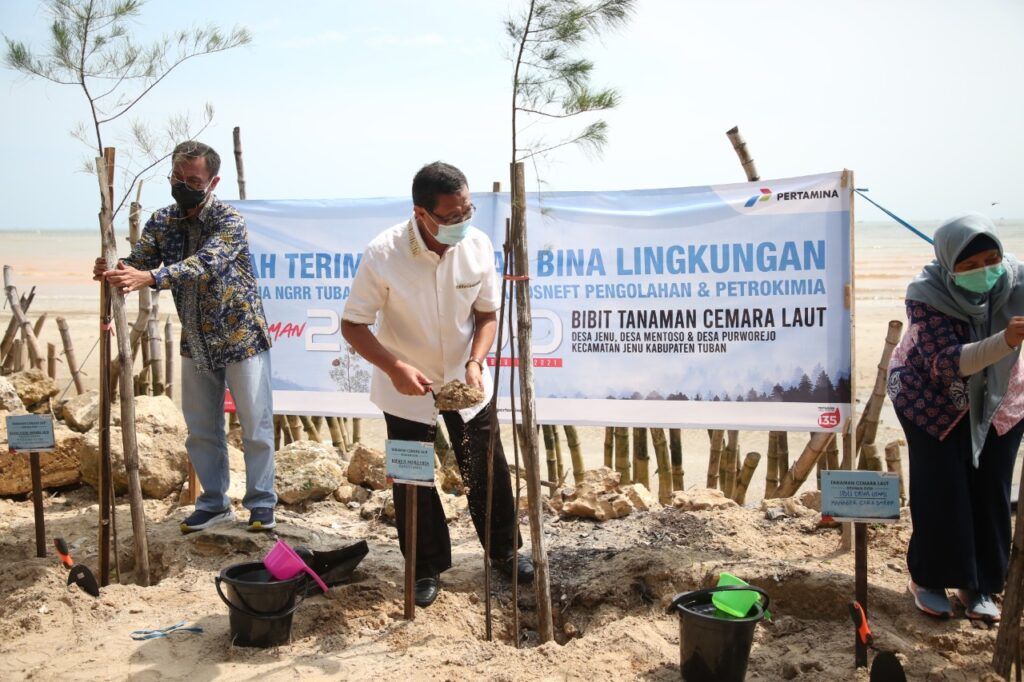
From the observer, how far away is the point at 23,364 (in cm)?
809

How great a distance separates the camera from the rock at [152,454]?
17.2 ft

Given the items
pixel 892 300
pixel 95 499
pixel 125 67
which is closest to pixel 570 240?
pixel 125 67

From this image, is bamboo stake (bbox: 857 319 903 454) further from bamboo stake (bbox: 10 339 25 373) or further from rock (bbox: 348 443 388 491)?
bamboo stake (bbox: 10 339 25 373)

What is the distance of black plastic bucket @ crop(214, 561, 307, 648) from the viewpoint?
11.1 feet

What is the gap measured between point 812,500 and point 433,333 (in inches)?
96.5

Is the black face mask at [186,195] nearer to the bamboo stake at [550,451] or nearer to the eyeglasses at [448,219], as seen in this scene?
the eyeglasses at [448,219]

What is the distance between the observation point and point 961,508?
3422 mm

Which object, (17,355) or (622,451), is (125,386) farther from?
(17,355)

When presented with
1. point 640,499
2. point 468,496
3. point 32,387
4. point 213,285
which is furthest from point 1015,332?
point 32,387

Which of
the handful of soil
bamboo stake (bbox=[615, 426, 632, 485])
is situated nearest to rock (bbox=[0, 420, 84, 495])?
the handful of soil

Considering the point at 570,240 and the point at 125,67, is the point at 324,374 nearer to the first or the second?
the point at 570,240

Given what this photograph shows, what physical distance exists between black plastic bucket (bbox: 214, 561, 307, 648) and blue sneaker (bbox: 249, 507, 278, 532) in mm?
943

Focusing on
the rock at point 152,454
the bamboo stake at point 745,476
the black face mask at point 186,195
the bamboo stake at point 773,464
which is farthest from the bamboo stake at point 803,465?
the rock at point 152,454

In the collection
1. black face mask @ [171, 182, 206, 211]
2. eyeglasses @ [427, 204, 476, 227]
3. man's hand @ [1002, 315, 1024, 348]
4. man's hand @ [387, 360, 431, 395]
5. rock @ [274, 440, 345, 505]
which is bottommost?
rock @ [274, 440, 345, 505]
